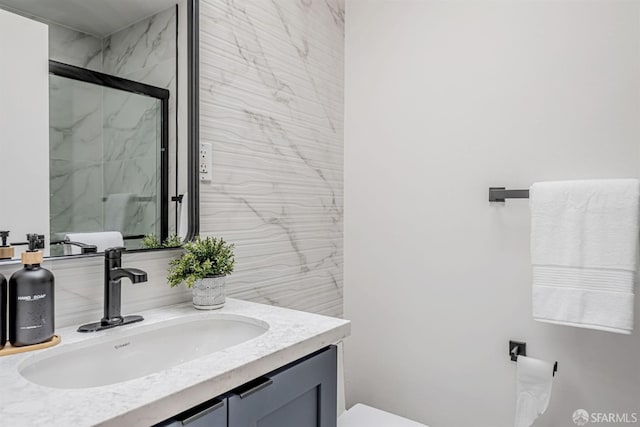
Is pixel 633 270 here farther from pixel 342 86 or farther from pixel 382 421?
pixel 342 86

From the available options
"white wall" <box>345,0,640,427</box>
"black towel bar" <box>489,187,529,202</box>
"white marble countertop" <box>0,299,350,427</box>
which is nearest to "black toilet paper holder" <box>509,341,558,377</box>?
"white wall" <box>345,0,640,427</box>

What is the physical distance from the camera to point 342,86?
1.91 metres

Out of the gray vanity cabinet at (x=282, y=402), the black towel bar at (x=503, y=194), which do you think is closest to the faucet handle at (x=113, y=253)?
the gray vanity cabinet at (x=282, y=402)

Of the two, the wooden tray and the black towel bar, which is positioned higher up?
the black towel bar

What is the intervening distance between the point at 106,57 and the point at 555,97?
1409 millimetres

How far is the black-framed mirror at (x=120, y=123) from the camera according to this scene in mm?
950

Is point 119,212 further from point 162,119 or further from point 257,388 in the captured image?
point 257,388

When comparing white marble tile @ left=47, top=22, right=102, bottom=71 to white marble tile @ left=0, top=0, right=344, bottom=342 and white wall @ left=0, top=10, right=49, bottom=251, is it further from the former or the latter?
white marble tile @ left=0, top=0, right=344, bottom=342

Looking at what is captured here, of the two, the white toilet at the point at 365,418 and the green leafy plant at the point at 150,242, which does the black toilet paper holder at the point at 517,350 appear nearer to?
the white toilet at the point at 365,418

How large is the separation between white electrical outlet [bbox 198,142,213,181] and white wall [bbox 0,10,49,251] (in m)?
0.42

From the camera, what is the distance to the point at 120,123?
1.06 meters

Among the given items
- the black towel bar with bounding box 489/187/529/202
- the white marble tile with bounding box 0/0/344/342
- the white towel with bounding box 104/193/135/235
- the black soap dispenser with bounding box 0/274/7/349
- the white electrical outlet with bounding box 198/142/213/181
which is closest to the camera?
the black soap dispenser with bounding box 0/274/7/349

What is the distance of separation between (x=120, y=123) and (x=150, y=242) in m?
0.33

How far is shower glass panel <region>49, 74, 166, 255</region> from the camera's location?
95cm
